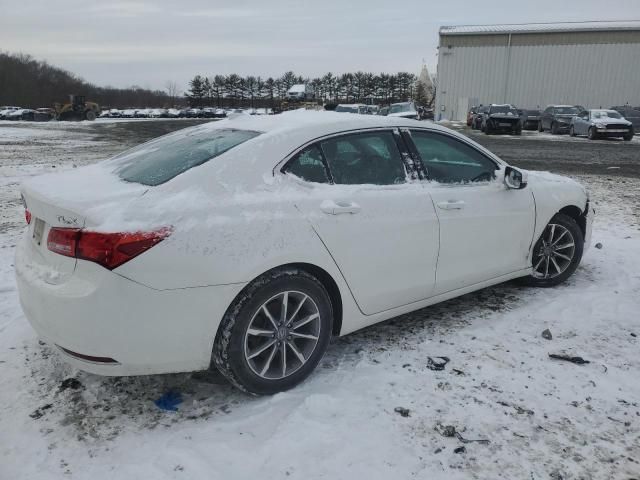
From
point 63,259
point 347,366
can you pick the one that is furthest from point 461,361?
point 63,259

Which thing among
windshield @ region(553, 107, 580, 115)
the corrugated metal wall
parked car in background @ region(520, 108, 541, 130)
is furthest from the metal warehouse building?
windshield @ region(553, 107, 580, 115)

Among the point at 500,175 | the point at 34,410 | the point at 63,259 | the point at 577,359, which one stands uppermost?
the point at 500,175

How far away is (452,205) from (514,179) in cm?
75

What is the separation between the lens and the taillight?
7.98 feet

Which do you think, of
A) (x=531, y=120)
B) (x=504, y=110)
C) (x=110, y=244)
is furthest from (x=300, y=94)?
(x=110, y=244)

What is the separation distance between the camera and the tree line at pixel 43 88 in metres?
83.9

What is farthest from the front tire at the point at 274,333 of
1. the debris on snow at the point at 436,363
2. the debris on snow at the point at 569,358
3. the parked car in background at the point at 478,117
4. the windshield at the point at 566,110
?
the windshield at the point at 566,110

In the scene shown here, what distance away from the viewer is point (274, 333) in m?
2.92

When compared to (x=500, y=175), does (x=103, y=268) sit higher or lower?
lower

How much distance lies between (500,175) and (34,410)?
348 cm

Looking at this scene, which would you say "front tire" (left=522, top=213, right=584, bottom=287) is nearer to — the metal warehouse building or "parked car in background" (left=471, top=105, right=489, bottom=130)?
"parked car in background" (left=471, top=105, right=489, bottom=130)

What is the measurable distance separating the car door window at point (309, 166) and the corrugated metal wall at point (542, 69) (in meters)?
47.0

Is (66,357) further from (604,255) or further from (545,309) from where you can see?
(604,255)

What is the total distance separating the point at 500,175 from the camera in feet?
13.2
